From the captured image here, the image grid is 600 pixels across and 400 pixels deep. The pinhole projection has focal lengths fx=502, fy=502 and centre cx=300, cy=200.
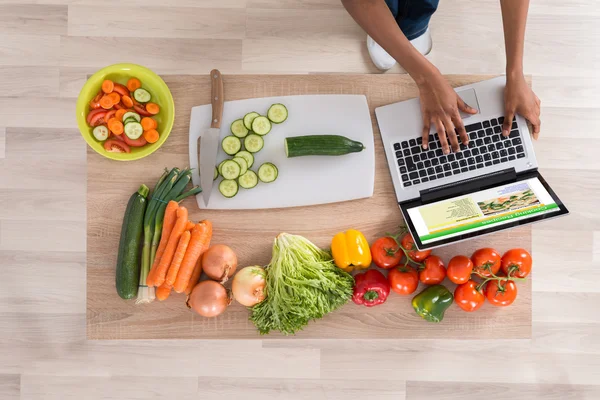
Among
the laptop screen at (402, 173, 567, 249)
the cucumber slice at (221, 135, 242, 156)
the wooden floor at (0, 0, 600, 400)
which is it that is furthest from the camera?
the wooden floor at (0, 0, 600, 400)

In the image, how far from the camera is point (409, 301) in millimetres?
1520

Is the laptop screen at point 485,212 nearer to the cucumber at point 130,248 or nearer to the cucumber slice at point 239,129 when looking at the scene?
the cucumber slice at point 239,129

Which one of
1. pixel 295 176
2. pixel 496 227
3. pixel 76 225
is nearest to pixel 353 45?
pixel 295 176

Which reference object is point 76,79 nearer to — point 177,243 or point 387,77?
point 177,243

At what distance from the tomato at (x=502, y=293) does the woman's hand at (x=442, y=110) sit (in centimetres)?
42

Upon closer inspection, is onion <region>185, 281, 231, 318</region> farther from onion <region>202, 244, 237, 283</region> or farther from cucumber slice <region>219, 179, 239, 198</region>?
cucumber slice <region>219, 179, 239, 198</region>

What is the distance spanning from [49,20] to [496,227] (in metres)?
1.90

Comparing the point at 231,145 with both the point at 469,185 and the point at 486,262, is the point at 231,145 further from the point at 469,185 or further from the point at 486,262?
the point at 486,262

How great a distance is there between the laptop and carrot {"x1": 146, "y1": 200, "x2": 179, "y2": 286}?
2.17ft

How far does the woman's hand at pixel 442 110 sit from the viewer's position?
1.43 m

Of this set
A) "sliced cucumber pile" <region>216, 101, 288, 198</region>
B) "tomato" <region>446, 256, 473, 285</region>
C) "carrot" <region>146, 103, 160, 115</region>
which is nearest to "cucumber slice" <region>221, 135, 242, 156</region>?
"sliced cucumber pile" <region>216, 101, 288, 198</region>

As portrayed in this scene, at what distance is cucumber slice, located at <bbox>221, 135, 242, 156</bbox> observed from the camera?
4.97 feet

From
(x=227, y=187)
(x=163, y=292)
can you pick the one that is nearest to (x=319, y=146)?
(x=227, y=187)

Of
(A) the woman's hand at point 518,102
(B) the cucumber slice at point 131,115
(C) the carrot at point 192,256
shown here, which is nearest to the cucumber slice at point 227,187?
(C) the carrot at point 192,256
